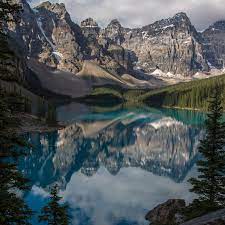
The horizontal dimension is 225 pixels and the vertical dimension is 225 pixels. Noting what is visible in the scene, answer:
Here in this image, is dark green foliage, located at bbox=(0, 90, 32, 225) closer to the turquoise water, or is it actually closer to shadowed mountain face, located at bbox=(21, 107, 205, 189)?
the turquoise water

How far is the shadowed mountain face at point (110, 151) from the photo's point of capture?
92375mm

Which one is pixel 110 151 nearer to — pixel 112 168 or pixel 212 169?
pixel 112 168

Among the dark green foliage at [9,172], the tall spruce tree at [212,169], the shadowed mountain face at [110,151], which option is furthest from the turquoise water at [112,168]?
Answer: the tall spruce tree at [212,169]

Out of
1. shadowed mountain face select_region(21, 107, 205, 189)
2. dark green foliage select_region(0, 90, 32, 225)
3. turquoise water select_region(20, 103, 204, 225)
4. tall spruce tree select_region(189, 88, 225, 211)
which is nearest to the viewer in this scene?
dark green foliage select_region(0, 90, 32, 225)

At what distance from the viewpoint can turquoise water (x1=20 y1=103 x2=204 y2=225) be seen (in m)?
61.4

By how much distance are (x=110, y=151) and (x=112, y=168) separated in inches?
938

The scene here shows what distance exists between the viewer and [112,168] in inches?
3772

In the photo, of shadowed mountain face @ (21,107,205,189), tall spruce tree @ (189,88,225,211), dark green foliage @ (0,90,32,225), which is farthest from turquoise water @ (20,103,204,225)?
tall spruce tree @ (189,88,225,211)

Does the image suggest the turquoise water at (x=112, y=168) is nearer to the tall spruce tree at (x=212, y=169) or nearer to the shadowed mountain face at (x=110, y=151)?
the shadowed mountain face at (x=110, y=151)

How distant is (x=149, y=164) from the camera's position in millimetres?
100875

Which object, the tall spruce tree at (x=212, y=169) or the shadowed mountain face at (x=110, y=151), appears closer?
the tall spruce tree at (x=212, y=169)

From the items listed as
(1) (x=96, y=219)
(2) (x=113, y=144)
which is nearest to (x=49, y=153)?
(2) (x=113, y=144)

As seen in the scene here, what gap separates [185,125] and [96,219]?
125 m

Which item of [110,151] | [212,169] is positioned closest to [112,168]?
[110,151]
